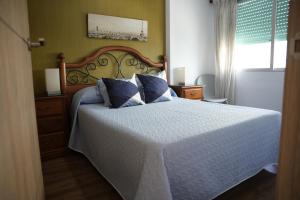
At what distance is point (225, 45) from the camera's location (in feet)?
12.5

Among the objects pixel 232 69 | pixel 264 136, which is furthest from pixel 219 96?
pixel 264 136

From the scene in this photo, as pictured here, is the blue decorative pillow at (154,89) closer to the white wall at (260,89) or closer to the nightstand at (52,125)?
the nightstand at (52,125)

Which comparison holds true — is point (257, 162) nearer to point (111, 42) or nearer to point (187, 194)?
point (187, 194)

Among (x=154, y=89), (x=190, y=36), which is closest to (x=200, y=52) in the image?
(x=190, y=36)

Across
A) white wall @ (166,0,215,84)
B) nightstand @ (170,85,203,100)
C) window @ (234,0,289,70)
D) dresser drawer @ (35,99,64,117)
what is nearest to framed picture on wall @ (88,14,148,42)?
white wall @ (166,0,215,84)

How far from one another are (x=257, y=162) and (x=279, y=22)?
2341 millimetres

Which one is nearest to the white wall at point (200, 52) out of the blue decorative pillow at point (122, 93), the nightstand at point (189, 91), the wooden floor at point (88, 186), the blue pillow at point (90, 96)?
the nightstand at point (189, 91)

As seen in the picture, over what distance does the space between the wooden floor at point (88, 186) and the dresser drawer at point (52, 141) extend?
7.9 inches

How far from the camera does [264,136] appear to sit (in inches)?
74.2

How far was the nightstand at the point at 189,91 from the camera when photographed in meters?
3.38

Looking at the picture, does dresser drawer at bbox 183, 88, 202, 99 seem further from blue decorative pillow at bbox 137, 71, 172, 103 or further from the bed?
the bed

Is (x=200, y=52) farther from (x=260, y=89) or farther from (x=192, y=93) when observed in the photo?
(x=260, y=89)

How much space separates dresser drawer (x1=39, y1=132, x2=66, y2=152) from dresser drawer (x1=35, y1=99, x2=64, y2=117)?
0.26 meters

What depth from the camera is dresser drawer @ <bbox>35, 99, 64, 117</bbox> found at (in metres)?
2.39
